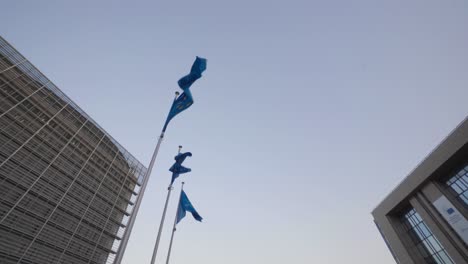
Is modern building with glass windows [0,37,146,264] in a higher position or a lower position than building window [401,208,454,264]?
higher

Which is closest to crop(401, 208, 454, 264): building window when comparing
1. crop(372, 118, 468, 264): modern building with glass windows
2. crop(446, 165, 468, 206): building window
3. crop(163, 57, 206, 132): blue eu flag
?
crop(372, 118, 468, 264): modern building with glass windows

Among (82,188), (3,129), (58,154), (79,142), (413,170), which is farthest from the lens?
(79,142)

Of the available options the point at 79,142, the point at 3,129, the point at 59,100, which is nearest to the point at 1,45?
the point at 59,100

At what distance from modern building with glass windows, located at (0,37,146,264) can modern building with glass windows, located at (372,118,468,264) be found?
48.9 m

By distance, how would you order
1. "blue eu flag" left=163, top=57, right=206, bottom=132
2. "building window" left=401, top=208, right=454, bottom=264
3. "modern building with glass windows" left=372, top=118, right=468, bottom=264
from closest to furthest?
"blue eu flag" left=163, top=57, right=206, bottom=132 < "modern building with glass windows" left=372, top=118, right=468, bottom=264 < "building window" left=401, top=208, right=454, bottom=264

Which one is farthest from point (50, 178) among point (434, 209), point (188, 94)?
point (434, 209)

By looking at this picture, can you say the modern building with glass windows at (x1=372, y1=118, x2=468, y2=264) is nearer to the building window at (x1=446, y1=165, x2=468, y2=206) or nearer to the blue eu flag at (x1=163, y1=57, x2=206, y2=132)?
the building window at (x1=446, y1=165, x2=468, y2=206)

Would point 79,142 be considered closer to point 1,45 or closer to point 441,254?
point 1,45

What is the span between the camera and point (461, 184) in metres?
29.0

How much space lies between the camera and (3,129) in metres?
31.8

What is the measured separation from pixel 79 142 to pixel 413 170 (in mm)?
55440

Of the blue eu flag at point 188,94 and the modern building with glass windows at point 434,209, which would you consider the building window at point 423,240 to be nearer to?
the modern building with glass windows at point 434,209

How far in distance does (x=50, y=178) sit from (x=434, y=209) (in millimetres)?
54760

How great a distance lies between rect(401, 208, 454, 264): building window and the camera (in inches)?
1196
